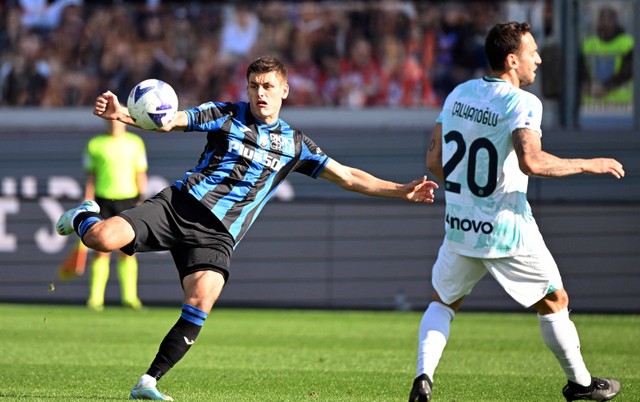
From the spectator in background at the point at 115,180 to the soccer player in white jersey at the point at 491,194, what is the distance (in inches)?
311

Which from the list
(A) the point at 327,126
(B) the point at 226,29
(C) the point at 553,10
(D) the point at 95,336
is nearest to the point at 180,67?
(B) the point at 226,29

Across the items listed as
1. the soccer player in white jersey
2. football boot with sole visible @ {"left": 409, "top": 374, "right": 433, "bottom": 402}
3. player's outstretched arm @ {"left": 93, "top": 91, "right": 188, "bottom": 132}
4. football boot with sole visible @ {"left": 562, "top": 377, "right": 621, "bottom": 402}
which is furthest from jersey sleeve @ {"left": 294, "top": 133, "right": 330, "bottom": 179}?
football boot with sole visible @ {"left": 562, "top": 377, "right": 621, "bottom": 402}

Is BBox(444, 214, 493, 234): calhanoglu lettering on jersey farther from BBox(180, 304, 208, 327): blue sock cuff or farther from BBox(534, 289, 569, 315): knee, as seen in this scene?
BBox(180, 304, 208, 327): blue sock cuff

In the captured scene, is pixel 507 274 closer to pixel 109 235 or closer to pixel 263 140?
pixel 263 140

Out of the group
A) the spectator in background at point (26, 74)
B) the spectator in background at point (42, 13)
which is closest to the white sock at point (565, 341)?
the spectator in background at point (26, 74)

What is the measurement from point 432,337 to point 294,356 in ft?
11.1

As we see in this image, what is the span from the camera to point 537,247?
5641 millimetres

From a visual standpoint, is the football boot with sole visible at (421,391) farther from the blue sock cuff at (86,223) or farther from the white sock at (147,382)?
the blue sock cuff at (86,223)

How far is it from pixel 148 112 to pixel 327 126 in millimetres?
9972

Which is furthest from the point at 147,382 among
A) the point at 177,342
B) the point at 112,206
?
the point at 112,206

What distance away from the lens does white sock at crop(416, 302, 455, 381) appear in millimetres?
5473

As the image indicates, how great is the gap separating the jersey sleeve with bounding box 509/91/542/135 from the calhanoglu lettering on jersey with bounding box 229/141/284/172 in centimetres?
155

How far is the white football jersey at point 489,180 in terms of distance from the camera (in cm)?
557

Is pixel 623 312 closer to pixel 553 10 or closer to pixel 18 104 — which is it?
pixel 553 10
